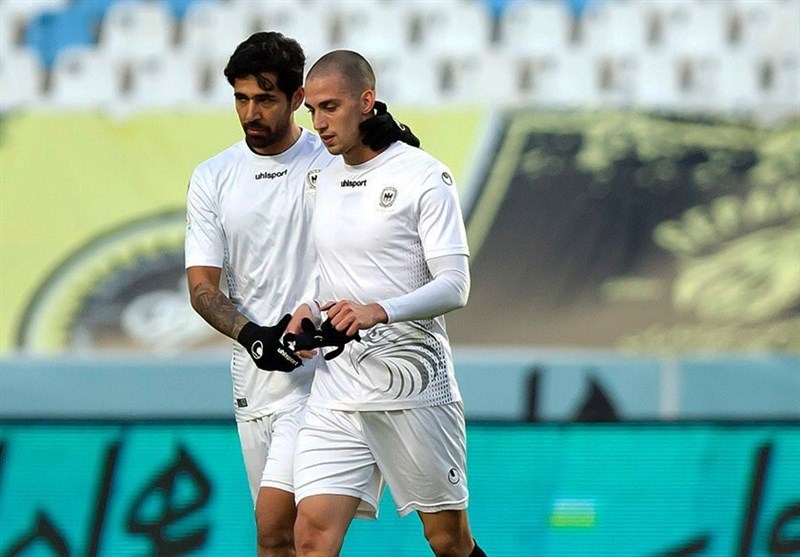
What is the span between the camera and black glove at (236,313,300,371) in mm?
3727

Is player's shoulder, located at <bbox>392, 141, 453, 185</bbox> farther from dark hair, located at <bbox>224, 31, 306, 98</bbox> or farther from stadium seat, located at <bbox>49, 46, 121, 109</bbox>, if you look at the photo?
stadium seat, located at <bbox>49, 46, 121, 109</bbox>

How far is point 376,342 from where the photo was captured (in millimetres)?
3820

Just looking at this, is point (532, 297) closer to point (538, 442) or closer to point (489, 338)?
point (489, 338)

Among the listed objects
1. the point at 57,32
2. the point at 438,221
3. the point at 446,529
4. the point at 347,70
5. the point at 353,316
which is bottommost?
the point at 446,529

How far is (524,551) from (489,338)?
286cm

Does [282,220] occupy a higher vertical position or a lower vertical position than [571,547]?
higher

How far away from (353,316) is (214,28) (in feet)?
19.0

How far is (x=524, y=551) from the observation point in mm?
5176

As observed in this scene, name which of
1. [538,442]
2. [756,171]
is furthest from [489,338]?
[538,442]

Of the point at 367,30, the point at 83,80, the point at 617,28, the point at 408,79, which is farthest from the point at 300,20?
the point at 617,28

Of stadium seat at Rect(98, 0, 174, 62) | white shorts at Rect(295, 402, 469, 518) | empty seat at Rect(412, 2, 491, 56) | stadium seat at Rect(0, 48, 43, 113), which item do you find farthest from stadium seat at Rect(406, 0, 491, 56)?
white shorts at Rect(295, 402, 469, 518)

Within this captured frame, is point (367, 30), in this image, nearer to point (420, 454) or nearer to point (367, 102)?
point (367, 102)

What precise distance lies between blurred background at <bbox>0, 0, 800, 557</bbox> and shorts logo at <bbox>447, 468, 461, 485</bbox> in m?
3.38

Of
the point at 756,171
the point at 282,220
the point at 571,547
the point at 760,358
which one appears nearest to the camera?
the point at 282,220
